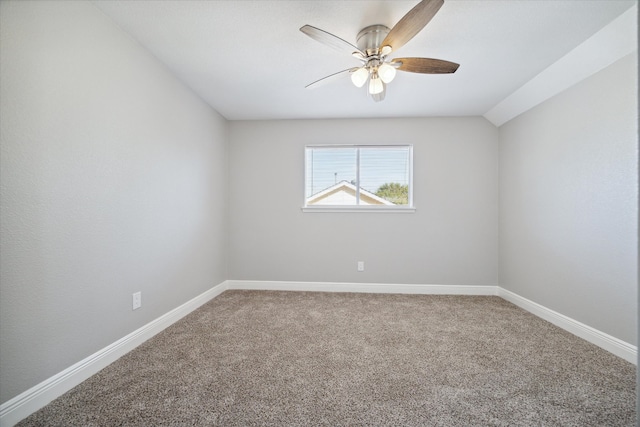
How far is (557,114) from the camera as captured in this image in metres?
2.43

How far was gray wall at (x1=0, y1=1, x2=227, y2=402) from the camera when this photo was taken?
1.26 meters

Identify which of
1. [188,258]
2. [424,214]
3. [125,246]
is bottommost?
[188,258]

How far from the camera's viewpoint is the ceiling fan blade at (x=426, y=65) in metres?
1.76

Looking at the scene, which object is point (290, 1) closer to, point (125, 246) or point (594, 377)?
point (125, 246)

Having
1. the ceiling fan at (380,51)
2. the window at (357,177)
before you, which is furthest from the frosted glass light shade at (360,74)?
the window at (357,177)

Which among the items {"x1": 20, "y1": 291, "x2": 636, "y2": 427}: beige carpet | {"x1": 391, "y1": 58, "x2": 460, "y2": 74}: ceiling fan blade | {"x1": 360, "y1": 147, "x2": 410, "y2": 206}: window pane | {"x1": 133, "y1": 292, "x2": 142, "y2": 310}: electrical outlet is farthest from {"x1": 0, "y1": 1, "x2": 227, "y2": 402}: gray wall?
→ {"x1": 360, "y1": 147, "x2": 410, "y2": 206}: window pane

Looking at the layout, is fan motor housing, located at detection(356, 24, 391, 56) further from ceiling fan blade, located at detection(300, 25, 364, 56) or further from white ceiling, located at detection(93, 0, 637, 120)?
ceiling fan blade, located at detection(300, 25, 364, 56)

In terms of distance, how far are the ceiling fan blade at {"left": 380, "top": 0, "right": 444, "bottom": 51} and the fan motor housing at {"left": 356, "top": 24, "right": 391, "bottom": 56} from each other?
0.11 m

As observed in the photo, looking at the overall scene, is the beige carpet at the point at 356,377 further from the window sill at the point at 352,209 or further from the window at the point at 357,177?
the window at the point at 357,177

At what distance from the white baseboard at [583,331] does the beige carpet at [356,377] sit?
73 mm

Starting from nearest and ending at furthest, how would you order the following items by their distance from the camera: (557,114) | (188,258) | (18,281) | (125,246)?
(18,281) → (125,246) → (557,114) → (188,258)

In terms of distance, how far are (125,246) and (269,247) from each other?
1.84 meters

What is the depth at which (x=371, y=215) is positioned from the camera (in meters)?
3.50

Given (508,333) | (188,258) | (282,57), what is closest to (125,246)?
(188,258)
